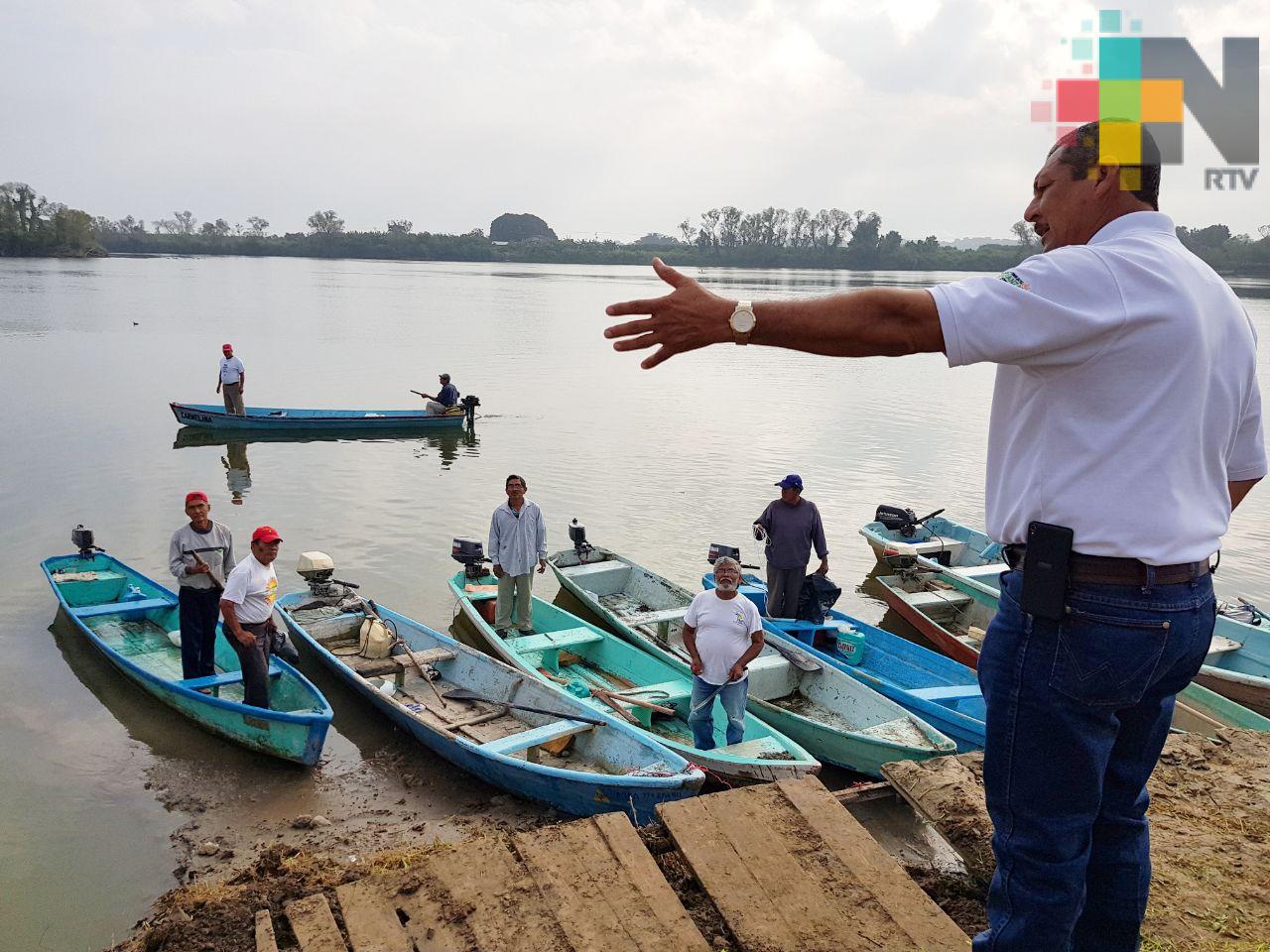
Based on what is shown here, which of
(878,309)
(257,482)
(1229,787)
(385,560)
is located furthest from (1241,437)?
Answer: (257,482)

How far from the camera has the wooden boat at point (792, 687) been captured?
8539 millimetres

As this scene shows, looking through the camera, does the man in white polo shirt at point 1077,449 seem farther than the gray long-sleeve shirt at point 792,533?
No

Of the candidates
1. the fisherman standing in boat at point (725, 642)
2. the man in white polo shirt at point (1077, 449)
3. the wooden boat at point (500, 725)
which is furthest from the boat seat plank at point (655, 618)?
the man in white polo shirt at point (1077, 449)

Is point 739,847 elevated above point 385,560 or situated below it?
above

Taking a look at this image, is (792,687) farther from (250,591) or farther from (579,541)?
(250,591)

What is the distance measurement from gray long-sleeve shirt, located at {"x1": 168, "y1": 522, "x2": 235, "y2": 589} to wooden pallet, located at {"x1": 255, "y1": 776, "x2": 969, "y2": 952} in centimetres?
666

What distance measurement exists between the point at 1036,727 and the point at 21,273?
332 ft

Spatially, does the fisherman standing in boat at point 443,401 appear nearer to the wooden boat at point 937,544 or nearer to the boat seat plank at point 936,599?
the wooden boat at point 937,544

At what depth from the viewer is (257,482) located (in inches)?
827

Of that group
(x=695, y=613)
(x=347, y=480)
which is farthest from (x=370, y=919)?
(x=347, y=480)

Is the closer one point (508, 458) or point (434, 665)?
point (434, 665)

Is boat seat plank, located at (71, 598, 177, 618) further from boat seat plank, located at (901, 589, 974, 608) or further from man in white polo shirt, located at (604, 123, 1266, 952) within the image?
man in white polo shirt, located at (604, 123, 1266, 952)

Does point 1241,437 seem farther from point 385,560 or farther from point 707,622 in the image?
point 385,560

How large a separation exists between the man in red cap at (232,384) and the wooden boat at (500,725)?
14642 millimetres
